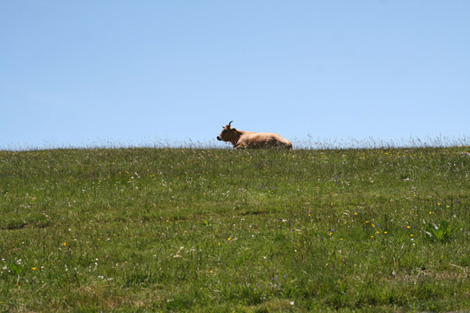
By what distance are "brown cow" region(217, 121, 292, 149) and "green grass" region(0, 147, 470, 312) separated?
9.12 m

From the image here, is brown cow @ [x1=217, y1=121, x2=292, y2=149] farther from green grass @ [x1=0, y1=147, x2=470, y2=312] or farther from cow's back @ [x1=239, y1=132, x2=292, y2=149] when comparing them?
green grass @ [x1=0, y1=147, x2=470, y2=312]

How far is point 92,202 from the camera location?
16094 mm

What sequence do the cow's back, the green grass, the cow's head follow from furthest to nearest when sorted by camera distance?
the cow's head → the cow's back → the green grass

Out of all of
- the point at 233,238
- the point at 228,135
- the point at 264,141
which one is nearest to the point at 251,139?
the point at 264,141

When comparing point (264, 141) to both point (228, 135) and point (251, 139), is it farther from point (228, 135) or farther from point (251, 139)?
point (228, 135)

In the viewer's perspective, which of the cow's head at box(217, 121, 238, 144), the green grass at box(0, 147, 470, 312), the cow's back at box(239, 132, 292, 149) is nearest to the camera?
the green grass at box(0, 147, 470, 312)

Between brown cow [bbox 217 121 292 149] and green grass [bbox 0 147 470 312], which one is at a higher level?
brown cow [bbox 217 121 292 149]

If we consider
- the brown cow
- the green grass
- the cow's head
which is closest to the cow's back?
the brown cow

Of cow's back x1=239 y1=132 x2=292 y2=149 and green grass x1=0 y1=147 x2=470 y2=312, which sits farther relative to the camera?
cow's back x1=239 y1=132 x2=292 y2=149

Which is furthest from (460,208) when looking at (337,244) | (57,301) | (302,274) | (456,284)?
(57,301)

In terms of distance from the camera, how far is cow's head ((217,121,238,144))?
34688 mm

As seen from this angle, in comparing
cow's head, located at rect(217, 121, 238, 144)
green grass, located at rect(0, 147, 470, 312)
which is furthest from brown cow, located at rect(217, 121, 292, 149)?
green grass, located at rect(0, 147, 470, 312)

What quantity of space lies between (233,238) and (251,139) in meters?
22.0

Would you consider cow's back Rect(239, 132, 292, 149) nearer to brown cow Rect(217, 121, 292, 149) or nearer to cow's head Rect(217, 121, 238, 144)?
brown cow Rect(217, 121, 292, 149)
